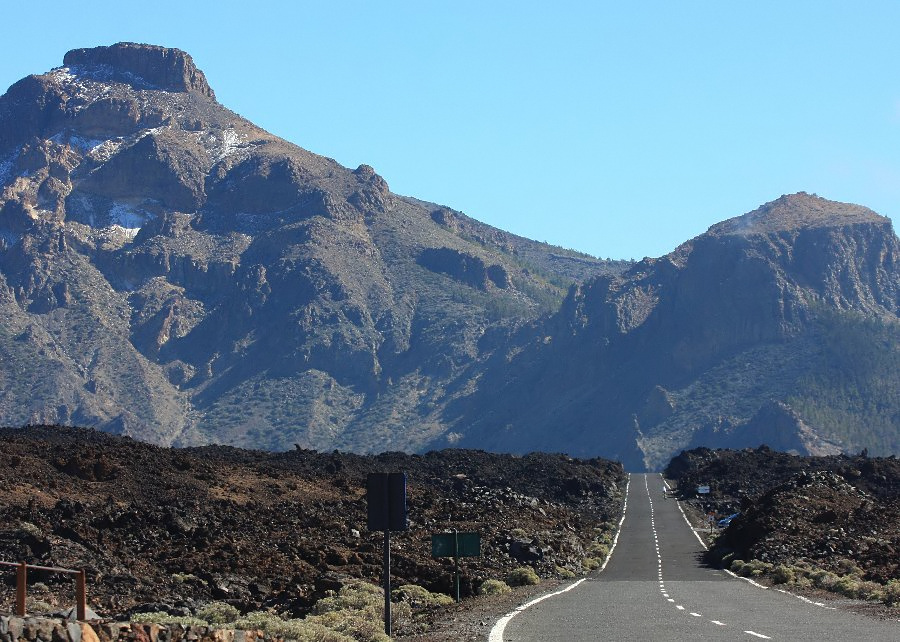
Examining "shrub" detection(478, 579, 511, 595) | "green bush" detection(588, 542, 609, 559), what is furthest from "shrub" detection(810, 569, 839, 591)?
"green bush" detection(588, 542, 609, 559)

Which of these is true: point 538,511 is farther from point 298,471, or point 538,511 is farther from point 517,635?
point 517,635

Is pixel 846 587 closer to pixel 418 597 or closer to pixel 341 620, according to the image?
pixel 418 597

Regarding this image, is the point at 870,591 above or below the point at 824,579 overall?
above

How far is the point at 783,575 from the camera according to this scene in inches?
1639

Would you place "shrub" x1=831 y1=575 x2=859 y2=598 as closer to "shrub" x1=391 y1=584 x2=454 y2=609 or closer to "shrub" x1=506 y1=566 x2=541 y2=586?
"shrub" x1=506 y1=566 x2=541 y2=586

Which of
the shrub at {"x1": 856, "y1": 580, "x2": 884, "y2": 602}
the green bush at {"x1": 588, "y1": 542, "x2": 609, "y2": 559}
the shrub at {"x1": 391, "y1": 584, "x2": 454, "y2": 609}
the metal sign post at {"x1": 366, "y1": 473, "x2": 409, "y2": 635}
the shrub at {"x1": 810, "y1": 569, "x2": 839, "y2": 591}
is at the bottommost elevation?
the green bush at {"x1": 588, "y1": 542, "x2": 609, "y2": 559}

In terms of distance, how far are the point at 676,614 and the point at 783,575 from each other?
614 inches

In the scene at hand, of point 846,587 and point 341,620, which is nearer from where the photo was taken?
point 341,620

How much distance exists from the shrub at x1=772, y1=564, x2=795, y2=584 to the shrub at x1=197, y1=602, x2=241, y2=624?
57.5ft

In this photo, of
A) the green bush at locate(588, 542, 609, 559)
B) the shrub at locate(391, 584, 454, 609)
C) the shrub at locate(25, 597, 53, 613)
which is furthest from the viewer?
the green bush at locate(588, 542, 609, 559)

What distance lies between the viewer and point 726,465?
108688 mm

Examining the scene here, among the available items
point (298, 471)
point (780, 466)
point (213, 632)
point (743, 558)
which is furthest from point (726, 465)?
point (213, 632)

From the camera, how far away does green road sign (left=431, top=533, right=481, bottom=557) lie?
3316cm

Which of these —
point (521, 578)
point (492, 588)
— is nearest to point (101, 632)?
point (492, 588)
